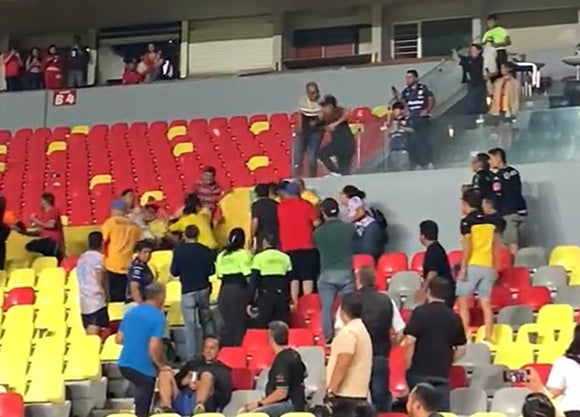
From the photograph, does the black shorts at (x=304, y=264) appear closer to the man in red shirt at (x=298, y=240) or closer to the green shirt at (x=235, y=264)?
the man in red shirt at (x=298, y=240)

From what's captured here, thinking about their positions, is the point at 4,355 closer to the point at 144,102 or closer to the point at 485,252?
the point at 485,252

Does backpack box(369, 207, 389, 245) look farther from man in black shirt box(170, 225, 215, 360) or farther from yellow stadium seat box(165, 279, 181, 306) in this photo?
man in black shirt box(170, 225, 215, 360)

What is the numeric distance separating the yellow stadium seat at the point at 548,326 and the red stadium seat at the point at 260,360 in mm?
1806

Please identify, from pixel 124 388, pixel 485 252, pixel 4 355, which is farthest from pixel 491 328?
pixel 4 355

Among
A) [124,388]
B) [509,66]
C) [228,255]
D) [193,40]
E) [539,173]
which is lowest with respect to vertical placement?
[124,388]

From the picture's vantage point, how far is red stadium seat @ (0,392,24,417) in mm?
8898

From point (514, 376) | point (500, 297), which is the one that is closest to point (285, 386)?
point (514, 376)

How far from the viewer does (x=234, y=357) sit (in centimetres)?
984

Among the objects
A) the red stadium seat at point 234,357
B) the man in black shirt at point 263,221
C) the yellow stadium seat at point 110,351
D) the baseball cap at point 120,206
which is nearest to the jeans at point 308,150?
the baseball cap at point 120,206

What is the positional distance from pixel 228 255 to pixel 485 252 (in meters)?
1.94

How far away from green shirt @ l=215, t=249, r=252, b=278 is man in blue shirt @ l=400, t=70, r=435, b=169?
10.7 ft

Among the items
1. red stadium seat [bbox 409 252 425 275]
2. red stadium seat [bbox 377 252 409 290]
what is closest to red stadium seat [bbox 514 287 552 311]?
red stadium seat [bbox 409 252 425 275]

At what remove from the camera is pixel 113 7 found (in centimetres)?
2044

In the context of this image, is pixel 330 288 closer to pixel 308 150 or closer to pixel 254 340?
pixel 254 340
